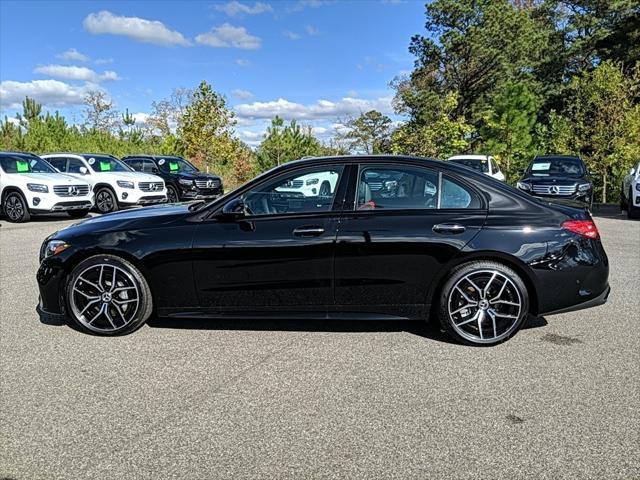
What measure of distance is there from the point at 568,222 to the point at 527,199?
1.22 ft

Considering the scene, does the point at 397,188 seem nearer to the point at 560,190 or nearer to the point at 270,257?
the point at 270,257

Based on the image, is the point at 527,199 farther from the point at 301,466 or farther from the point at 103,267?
the point at 103,267

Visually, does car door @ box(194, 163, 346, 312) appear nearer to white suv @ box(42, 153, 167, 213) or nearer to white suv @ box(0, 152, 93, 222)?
white suv @ box(0, 152, 93, 222)

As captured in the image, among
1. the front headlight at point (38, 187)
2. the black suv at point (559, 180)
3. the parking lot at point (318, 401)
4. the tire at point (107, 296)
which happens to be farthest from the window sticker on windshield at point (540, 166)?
the tire at point (107, 296)

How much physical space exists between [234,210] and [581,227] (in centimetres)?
287

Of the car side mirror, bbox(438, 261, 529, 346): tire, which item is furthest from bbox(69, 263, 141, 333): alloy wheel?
bbox(438, 261, 529, 346): tire

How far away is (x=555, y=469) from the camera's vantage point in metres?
2.70

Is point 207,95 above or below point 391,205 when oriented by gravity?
above

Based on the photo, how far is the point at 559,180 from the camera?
14.9 metres

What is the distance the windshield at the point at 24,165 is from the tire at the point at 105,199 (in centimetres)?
159

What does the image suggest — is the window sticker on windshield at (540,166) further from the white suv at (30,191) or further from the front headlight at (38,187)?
the front headlight at (38,187)

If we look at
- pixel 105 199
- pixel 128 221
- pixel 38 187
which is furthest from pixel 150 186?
pixel 128 221

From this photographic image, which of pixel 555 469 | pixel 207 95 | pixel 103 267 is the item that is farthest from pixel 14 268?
pixel 207 95

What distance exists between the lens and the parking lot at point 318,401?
2787 millimetres
